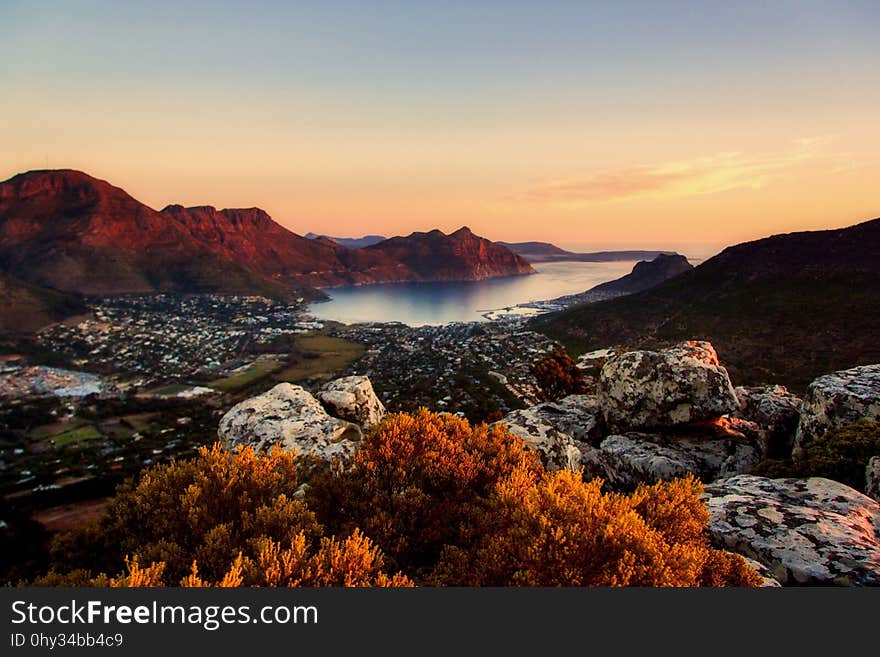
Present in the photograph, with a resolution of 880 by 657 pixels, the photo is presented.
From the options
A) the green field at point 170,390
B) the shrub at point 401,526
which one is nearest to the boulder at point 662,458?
the shrub at point 401,526

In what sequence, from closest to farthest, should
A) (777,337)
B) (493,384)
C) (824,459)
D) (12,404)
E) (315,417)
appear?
1. (824,459)
2. (315,417)
3. (777,337)
4. (493,384)
5. (12,404)

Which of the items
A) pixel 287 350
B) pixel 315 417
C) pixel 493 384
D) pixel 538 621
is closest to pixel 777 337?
pixel 493 384

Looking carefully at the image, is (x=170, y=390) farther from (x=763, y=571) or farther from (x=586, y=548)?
(x=763, y=571)

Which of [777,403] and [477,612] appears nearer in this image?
[477,612]

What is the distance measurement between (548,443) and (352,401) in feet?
31.8

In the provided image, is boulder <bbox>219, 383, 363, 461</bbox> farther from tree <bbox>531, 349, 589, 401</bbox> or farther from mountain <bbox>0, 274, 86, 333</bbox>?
mountain <bbox>0, 274, 86, 333</bbox>

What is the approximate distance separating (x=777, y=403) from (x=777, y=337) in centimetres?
5314

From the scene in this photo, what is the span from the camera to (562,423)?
67.4 feet

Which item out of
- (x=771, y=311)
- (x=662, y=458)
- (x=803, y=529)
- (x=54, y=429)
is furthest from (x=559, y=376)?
(x=54, y=429)

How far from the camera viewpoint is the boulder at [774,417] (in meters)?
16.3

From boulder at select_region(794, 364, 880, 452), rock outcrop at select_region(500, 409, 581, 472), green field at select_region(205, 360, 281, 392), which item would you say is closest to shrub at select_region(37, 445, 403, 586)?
rock outcrop at select_region(500, 409, 581, 472)

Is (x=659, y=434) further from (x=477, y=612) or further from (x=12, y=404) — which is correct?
(x=12, y=404)

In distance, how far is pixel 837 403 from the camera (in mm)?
14062

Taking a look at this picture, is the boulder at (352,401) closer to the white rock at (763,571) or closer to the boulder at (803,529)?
the boulder at (803,529)
